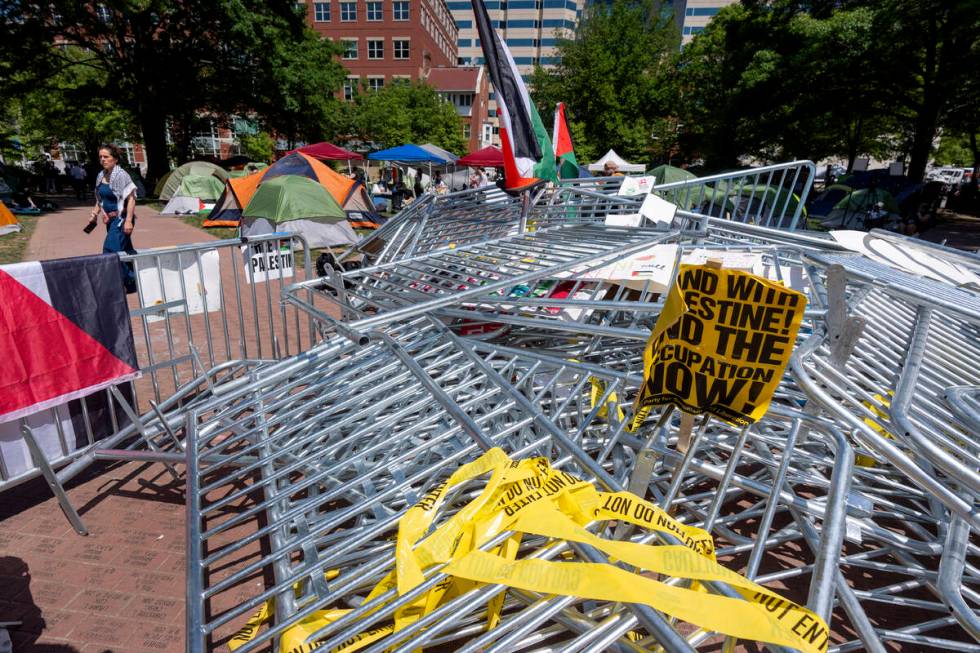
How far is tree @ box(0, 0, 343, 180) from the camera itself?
2248 cm

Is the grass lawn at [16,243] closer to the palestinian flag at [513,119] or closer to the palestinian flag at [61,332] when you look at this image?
the palestinian flag at [61,332]

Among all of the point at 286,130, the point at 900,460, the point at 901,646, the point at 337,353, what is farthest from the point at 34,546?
the point at 286,130

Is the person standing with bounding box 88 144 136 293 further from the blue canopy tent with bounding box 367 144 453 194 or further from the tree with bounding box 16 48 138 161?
the tree with bounding box 16 48 138 161

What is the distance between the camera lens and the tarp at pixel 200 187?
1945 cm

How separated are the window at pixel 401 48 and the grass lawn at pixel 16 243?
5008cm

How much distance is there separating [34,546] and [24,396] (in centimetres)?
91

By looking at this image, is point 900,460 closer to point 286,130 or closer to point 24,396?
point 24,396

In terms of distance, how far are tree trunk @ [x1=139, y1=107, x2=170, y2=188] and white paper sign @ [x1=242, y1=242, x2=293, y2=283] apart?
26.9 metres

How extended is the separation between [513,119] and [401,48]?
204 feet

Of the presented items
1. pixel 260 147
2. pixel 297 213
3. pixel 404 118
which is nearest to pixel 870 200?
pixel 297 213

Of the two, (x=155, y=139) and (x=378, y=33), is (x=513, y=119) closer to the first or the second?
(x=155, y=139)

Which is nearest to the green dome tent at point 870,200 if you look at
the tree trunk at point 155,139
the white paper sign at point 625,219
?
the white paper sign at point 625,219

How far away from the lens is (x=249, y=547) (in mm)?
3162

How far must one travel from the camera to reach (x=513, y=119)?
190 inches
